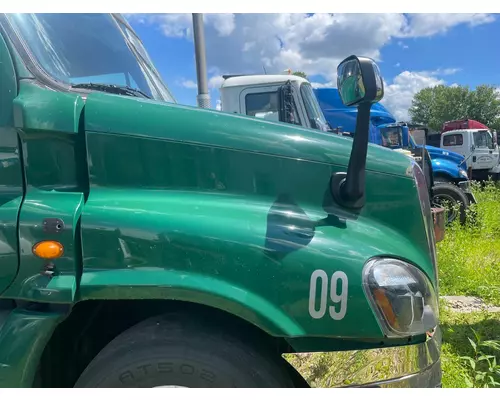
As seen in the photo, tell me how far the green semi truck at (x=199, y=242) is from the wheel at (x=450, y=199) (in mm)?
6073

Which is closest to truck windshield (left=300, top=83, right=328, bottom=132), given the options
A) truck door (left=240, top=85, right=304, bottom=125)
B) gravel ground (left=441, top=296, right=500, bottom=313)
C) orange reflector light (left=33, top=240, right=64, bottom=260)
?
truck door (left=240, top=85, right=304, bottom=125)

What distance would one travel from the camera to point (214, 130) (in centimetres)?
165

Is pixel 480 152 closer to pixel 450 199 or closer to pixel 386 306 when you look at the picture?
pixel 450 199

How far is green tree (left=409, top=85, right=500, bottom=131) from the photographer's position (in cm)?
4591

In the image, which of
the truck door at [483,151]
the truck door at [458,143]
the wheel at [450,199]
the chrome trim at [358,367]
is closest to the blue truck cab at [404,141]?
the wheel at [450,199]

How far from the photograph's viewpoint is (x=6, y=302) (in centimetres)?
168

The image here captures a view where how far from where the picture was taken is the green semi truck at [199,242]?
150 cm

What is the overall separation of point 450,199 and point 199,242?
7.07 metres

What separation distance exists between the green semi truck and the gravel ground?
2.72 meters

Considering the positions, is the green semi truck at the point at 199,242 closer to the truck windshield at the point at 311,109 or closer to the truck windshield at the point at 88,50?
the truck windshield at the point at 88,50

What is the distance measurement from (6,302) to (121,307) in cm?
47

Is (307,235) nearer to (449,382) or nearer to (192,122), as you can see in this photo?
(192,122)

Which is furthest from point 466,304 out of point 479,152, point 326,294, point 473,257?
point 479,152

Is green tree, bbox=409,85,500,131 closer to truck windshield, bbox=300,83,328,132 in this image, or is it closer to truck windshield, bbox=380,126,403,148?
truck windshield, bbox=380,126,403,148
